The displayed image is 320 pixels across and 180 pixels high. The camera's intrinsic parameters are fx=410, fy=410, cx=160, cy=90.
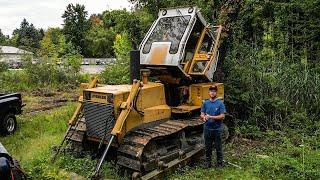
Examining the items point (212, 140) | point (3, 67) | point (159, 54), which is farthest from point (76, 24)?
point (212, 140)

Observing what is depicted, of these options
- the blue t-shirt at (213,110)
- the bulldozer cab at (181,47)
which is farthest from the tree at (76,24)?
the blue t-shirt at (213,110)

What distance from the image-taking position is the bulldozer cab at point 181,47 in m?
8.68

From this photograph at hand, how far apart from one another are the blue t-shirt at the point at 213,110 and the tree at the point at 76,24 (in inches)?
2100

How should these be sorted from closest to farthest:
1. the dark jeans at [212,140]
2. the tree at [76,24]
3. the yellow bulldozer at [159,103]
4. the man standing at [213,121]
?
the yellow bulldozer at [159,103] < the man standing at [213,121] < the dark jeans at [212,140] < the tree at [76,24]

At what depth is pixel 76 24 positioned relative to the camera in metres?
60.7

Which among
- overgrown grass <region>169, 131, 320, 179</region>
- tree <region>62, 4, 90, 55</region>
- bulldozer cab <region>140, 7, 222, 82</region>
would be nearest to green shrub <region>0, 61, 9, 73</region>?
bulldozer cab <region>140, 7, 222, 82</region>

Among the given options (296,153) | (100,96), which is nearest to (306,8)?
(296,153)

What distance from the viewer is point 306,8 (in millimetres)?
14086

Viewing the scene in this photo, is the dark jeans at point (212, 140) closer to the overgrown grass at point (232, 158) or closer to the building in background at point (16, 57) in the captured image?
the overgrown grass at point (232, 158)

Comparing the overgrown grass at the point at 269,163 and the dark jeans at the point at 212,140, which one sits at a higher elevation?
the dark jeans at the point at 212,140

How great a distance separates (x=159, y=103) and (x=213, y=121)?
1247 millimetres

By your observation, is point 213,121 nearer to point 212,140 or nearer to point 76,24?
point 212,140

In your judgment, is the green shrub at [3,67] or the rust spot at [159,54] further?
the green shrub at [3,67]

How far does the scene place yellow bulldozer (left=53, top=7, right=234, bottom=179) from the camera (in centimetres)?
754
